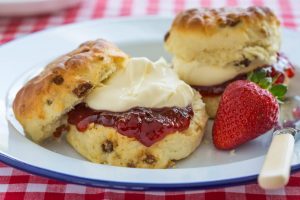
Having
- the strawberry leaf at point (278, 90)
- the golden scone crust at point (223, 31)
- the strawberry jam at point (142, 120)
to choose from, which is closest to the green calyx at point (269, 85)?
the strawberry leaf at point (278, 90)

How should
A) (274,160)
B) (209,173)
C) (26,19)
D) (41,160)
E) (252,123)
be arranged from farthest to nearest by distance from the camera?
(26,19)
(252,123)
(41,160)
(209,173)
(274,160)

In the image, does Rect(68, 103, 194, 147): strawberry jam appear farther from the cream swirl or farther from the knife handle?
the knife handle

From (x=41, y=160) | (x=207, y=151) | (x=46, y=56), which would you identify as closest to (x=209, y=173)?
(x=207, y=151)

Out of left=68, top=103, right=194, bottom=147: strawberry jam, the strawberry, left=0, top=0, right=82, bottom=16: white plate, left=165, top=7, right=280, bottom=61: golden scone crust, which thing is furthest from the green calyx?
left=0, top=0, right=82, bottom=16: white plate

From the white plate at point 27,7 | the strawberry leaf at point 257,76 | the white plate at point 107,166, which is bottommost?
the white plate at point 27,7

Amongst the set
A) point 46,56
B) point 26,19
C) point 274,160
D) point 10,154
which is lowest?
point 26,19

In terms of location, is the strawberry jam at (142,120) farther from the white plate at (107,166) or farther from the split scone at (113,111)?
the white plate at (107,166)

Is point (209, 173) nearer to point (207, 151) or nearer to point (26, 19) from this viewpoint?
point (207, 151)
